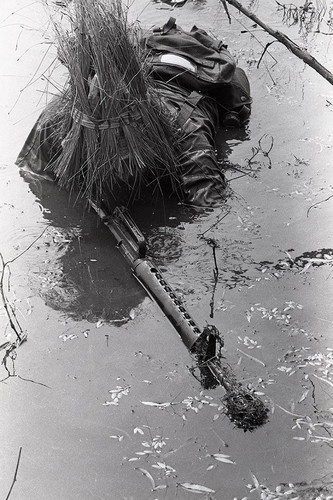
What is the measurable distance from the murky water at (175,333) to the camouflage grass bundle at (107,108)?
0.51m

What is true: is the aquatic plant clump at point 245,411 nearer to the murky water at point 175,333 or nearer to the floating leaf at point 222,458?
the murky water at point 175,333

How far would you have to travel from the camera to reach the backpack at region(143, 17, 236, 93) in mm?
6328

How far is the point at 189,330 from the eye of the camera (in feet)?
15.0

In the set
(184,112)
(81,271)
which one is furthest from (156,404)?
(184,112)

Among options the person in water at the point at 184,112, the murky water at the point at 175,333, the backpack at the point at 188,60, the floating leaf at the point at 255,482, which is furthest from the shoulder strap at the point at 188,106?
the floating leaf at the point at 255,482

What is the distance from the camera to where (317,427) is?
4137mm

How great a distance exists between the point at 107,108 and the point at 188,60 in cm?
157

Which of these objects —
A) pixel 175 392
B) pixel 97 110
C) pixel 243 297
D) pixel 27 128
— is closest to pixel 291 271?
pixel 243 297

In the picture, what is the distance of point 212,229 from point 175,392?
1656 millimetres

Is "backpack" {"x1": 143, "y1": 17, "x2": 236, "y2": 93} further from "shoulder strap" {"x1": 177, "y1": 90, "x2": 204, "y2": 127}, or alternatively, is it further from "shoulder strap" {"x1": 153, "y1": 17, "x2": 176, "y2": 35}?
"shoulder strap" {"x1": 177, "y1": 90, "x2": 204, "y2": 127}

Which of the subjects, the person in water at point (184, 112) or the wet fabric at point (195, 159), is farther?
the wet fabric at point (195, 159)

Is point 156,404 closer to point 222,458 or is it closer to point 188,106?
point 222,458

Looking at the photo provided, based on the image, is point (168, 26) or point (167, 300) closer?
point (167, 300)

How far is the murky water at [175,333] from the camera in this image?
397 centimetres
